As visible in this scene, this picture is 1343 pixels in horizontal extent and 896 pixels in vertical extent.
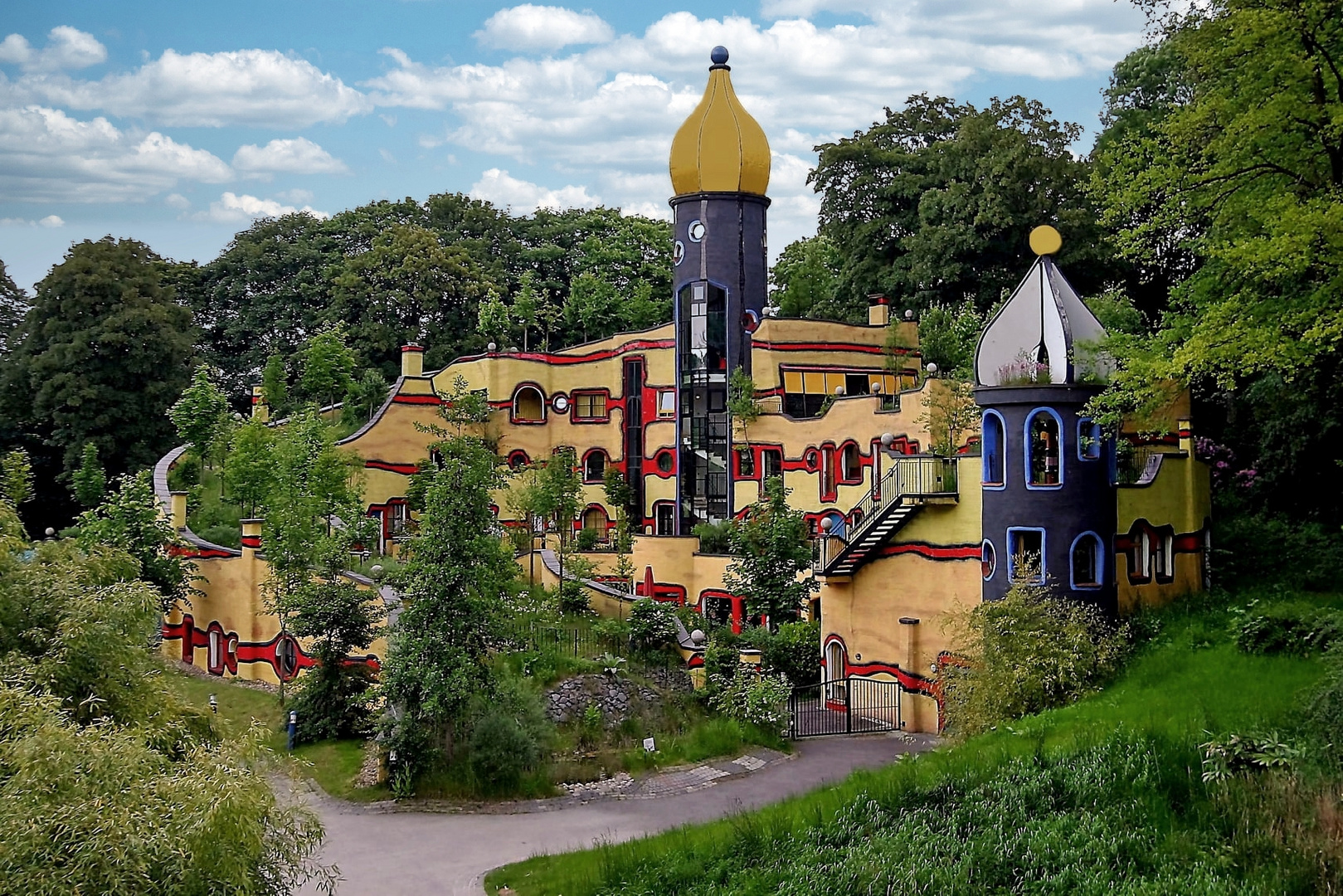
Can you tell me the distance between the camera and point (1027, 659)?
18.2m

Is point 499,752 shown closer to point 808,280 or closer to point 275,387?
point 275,387

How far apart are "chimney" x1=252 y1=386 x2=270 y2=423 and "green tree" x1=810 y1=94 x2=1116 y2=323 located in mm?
20161

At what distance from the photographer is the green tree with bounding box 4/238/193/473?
4134 centimetres

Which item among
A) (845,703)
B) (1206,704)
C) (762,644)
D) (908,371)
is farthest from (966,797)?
(908,371)

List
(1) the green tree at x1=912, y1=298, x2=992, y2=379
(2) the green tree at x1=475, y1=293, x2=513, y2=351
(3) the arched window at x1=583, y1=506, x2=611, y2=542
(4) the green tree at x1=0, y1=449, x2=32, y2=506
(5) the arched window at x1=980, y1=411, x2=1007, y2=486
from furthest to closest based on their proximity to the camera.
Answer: (2) the green tree at x1=475, y1=293, x2=513, y2=351, (3) the arched window at x1=583, y1=506, x2=611, y2=542, (1) the green tree at x1=912, y1=298, x2=992, y2=379, (4) the green tree at x1=0, y1=449, x2=32, y2=506, (5) the arched window at x1=980, y1=411, x2=1007, y2=486

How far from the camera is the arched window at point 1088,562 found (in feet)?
66.7

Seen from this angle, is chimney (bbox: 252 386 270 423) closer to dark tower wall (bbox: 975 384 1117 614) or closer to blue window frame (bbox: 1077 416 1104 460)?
dark tower wall (bbox: 975 384 1117 614)

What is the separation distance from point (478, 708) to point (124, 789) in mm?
9802

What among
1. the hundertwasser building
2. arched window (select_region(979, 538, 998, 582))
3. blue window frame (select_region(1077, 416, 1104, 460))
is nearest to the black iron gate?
the hundertwasser building

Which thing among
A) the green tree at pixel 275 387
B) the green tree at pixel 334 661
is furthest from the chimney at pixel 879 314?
the green tree at pixel 275 387

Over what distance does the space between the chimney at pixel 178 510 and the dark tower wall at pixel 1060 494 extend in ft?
67.2

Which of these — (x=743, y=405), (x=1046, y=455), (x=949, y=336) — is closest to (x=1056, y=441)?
(x=1046, y=455)

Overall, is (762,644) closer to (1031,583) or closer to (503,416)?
(1031,583)

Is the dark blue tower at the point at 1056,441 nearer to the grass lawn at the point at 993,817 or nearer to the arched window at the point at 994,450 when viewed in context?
the arched window at the point at 994,450
